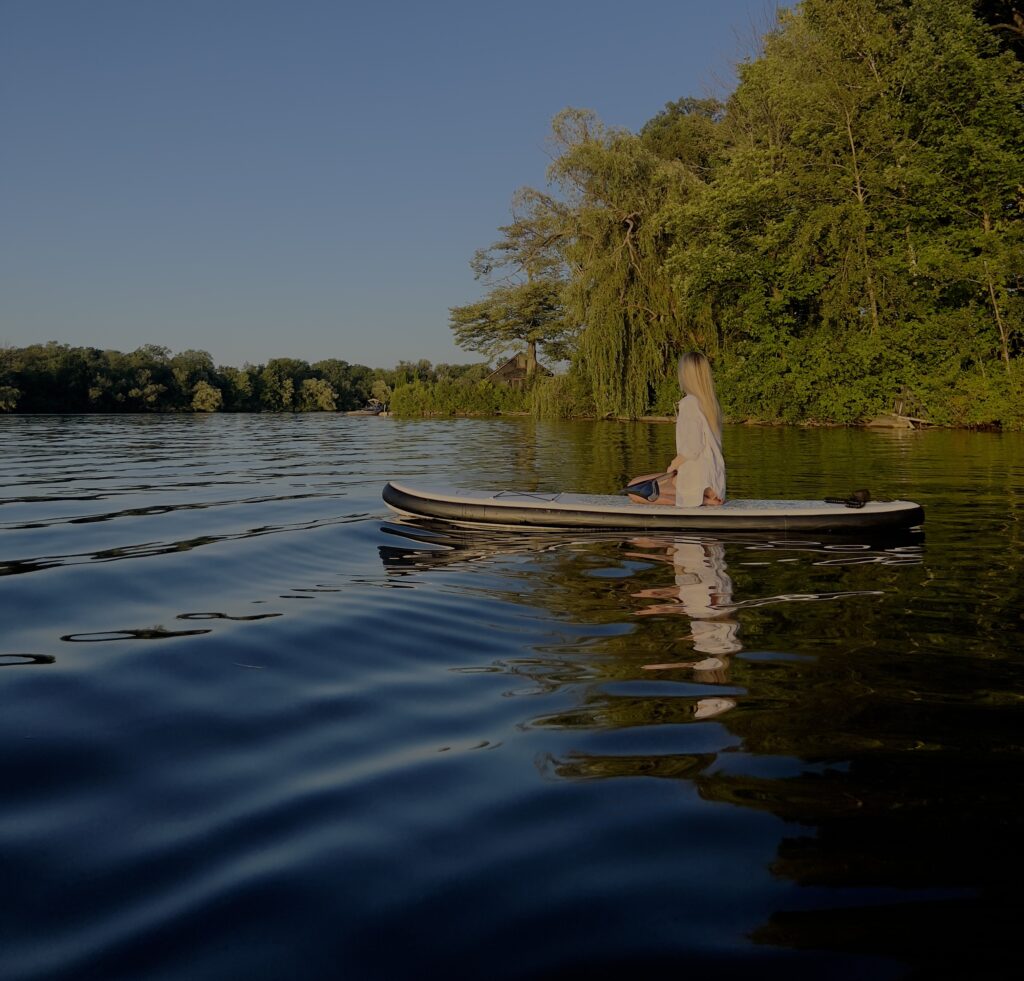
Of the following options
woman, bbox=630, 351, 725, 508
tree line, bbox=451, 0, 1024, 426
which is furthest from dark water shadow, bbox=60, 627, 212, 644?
tree line, bbox=451, 0, 1024, 426

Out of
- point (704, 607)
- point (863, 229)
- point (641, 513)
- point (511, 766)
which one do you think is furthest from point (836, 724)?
→ point (863, 229)

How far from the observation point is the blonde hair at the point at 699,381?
6.21 meters

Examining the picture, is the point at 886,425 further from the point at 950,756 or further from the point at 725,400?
the point at 950,756

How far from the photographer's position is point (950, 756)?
2.50 metres

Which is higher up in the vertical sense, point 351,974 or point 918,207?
point 918,207

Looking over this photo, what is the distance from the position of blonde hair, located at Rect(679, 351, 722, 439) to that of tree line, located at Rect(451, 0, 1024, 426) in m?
16.2

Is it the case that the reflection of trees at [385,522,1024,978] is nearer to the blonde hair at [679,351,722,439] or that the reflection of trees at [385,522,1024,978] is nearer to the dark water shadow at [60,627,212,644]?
the blonde hair at [679,351,722,439]

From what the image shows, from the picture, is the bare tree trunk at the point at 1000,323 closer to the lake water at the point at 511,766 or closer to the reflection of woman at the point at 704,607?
the lake water at the point at 511,766

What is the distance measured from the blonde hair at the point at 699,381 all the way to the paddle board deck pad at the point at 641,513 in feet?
2.53

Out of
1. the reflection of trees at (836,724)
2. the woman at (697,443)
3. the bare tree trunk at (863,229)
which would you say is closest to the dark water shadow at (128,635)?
the reflection of trees at (836,724)

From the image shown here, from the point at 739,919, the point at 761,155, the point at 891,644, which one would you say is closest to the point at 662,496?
the point at 891,644

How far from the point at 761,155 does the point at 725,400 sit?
732 cm

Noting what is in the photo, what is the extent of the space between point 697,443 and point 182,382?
65048 millimetres

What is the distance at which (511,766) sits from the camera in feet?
8.11
